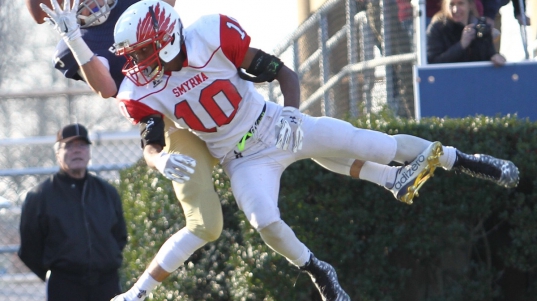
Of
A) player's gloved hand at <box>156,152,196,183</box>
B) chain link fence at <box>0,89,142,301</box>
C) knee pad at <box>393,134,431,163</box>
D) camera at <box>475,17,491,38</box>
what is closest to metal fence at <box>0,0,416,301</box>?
chain link fence at <box>0,89,142,301</box>

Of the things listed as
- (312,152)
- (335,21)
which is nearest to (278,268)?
(312,152)

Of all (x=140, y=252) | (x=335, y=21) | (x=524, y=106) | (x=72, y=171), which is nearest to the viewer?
(x=72, y=171)

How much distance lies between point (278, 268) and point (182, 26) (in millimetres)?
2067

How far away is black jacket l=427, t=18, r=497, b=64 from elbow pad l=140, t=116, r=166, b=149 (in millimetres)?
3569

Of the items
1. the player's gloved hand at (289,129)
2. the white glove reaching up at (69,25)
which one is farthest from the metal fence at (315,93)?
the white glove reaching up at (69,25)

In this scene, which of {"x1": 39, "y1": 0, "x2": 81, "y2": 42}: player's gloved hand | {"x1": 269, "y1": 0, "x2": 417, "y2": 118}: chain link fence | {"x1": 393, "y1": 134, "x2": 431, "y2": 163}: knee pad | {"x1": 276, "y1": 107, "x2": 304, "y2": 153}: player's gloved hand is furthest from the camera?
{"x1": 269, "y1": 0, "x2": 417, "y2": 118}: chain link fence

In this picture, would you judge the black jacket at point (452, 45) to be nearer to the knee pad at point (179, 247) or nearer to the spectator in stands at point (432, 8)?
the spectator in stands at point (432, 8)

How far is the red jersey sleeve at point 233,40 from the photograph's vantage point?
5480 mm

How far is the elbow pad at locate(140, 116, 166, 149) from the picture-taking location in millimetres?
5414

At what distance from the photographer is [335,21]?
989 cm

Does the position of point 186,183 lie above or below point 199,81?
below

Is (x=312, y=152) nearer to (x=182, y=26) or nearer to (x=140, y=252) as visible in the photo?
(x=182, y=26)

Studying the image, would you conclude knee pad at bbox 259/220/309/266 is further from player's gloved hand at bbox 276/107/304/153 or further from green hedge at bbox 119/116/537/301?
green hedge at bbox 119/116/537/301

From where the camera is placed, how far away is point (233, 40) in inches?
217
